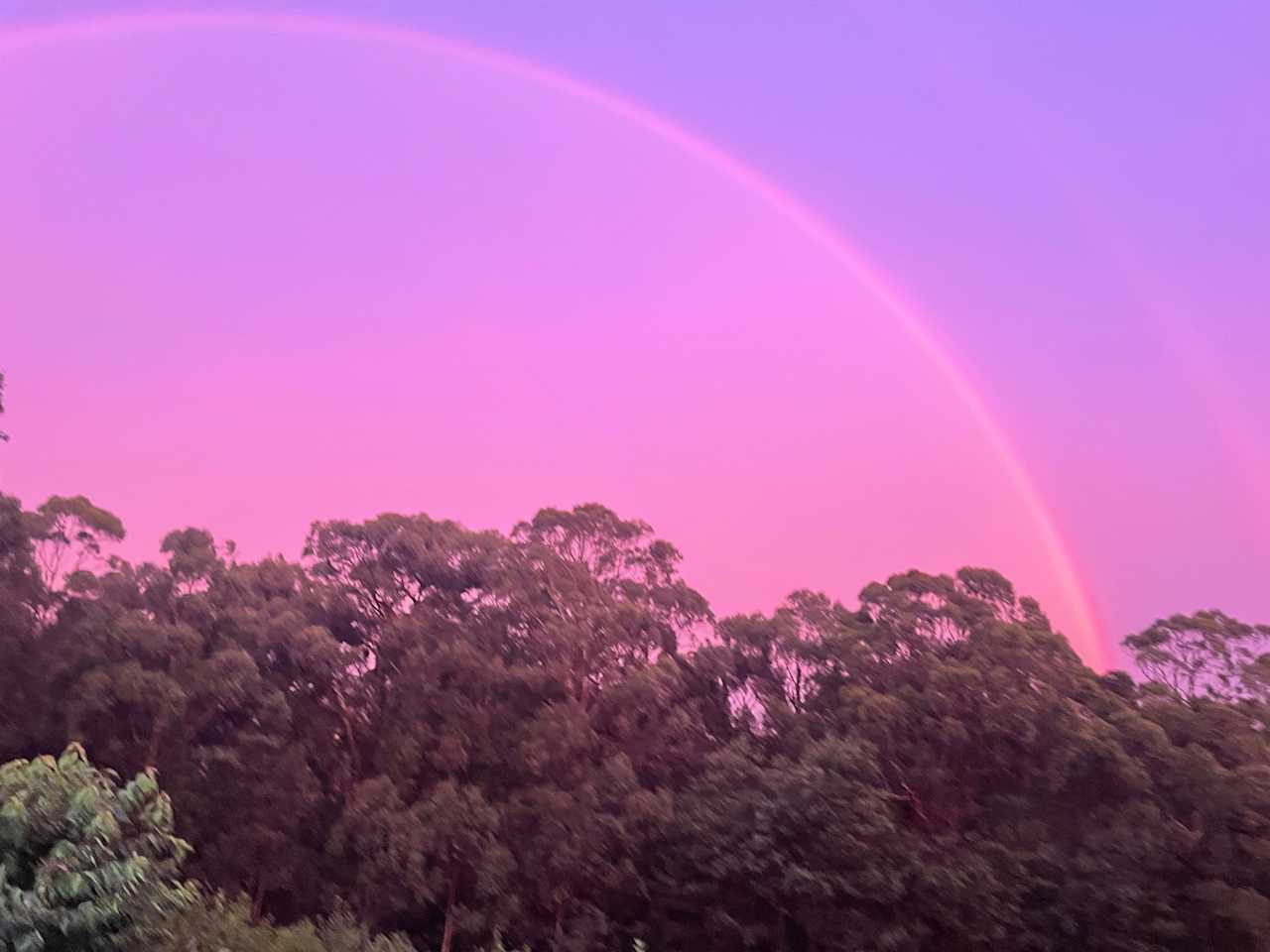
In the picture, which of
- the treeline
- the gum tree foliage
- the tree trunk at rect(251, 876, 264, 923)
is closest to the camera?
the gum tree foliage

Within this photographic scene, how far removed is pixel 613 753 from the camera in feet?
77.8

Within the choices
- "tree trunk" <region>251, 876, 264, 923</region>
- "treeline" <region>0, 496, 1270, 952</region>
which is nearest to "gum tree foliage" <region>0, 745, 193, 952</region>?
"treeline" <region>0, 496, 1270, 952</region>

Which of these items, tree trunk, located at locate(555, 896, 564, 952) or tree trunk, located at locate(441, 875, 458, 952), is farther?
tree trunk, located at locate(555, 896, 564, 952)

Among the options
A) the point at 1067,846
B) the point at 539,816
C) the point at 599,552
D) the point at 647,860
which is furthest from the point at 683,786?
the point at 1067,846

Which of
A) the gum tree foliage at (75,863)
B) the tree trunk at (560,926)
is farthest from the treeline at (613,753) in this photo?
the gum tree foliage at (75,863)

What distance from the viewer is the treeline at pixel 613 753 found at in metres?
20.7

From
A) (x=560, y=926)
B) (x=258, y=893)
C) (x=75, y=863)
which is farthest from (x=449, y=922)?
(x=75, y=863)

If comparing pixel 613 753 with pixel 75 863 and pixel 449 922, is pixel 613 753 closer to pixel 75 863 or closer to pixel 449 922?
pixel 449 922

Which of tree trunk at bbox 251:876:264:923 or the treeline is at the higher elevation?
the treeline

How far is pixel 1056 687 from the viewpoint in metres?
22.2

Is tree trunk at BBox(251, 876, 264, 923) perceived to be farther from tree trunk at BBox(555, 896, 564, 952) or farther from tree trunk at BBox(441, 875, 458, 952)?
tree trunk at BBox(555, 896, 564, 952)

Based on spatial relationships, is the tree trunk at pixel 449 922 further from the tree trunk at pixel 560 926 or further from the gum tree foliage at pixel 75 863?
the gum tree foliage at pixel 75 863

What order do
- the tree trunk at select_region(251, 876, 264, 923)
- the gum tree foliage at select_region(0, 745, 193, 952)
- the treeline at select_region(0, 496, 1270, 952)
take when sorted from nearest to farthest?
the gum tree foliage at select_region(0, 745, 193, 952) < the treeline at select_region(0, 496, 1270, 952) < the tree trunk at select_region(251, 876, 264, 923)

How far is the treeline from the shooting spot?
2070 centimetres
